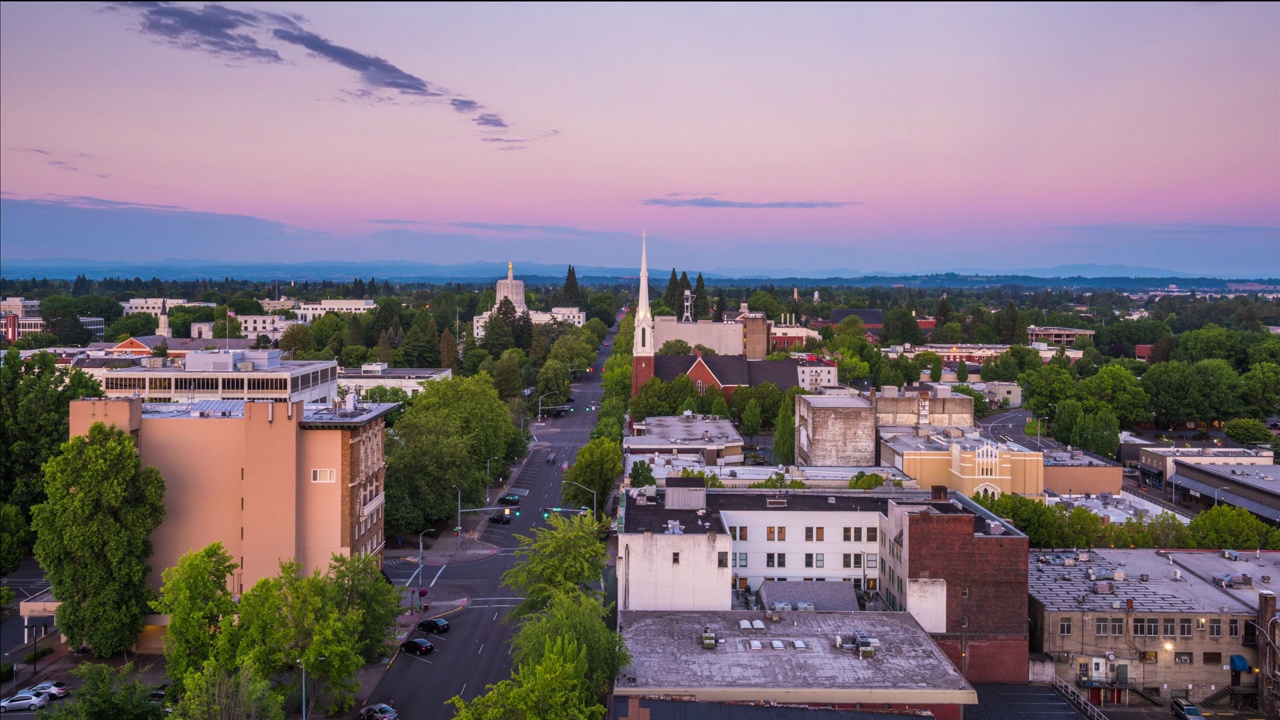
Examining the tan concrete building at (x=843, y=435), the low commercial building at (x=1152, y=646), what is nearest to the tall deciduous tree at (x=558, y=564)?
the low commercial building at (x=1152, y=646)

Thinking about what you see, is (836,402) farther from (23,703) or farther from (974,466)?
(23,703)

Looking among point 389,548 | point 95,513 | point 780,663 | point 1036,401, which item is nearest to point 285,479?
point 95,513

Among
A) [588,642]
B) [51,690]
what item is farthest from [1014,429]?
[51,690]

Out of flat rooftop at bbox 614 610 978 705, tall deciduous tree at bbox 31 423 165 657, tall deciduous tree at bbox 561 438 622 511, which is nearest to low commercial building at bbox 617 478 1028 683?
flat rooftop at bbox 614 610 978 705

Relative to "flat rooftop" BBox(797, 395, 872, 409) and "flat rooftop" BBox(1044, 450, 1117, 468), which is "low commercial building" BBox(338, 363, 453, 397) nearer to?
"flat rooftop" BBox(797, 395, 872, 409)

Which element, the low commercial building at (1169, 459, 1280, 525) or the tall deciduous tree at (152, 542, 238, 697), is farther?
the low commercial building at (1169, 459, 1280, 525)

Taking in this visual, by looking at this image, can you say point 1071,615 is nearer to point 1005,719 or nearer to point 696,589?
point 1005,719

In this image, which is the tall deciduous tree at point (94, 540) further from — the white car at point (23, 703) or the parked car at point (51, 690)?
the white car at point (23, 703)
